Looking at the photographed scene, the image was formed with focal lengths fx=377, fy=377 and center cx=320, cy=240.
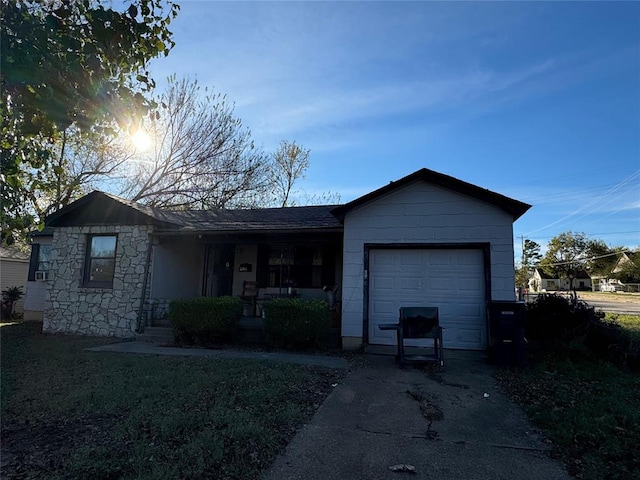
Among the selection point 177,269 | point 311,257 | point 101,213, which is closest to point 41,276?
point 101,213

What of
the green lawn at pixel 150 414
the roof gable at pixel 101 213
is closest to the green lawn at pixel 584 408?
the green lawn at pixel 150 414

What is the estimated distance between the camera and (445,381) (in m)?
5.99

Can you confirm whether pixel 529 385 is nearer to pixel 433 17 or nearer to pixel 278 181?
pixel 433 17

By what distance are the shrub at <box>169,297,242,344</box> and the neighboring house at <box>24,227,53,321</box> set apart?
7534mm

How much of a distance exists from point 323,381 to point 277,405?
1.38m

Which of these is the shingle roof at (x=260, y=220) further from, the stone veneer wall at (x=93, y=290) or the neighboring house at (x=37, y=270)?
the neighboring house at (x=37, y=270)

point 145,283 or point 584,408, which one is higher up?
point 145,283

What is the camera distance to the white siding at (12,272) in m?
18.3

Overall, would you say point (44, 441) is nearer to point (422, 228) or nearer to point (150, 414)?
point (150, 414)

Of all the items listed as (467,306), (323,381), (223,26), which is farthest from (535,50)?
(323,381)

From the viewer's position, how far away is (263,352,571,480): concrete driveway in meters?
3.20

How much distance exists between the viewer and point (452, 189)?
26.9 ft

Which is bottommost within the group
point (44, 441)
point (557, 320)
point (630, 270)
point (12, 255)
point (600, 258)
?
point (44, 441)

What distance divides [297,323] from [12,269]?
18358 millimetres
